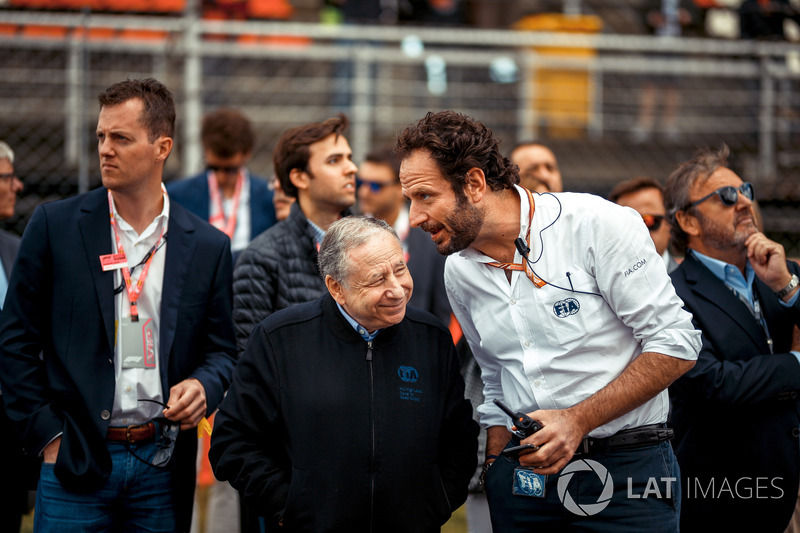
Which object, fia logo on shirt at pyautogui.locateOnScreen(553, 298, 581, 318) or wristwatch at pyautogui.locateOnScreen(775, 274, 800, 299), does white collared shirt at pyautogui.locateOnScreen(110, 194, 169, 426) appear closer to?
fia logo on shirt at pyautogui.locateOnScreen(553, 298, 581, 318)

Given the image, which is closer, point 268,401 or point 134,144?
point 268,401

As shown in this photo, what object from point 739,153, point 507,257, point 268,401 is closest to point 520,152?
point 507,257

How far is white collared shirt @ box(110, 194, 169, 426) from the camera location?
10.4 ft

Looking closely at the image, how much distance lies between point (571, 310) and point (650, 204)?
6.81ft

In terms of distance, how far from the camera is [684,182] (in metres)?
3.80

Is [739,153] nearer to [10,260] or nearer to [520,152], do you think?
[520,152]

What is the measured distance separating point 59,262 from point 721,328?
8.77ft

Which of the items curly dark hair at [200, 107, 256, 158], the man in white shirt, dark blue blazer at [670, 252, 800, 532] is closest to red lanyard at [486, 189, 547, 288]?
the man in white shirt

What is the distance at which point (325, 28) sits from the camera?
285 inches

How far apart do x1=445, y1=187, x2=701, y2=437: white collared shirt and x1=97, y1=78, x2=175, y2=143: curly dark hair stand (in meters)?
1.50

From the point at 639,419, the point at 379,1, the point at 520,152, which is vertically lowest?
the point at 639,419

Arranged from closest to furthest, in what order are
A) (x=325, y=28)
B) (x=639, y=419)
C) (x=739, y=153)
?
(x=639, y=419)
(x=325, y=28)
(x=739, y=153)

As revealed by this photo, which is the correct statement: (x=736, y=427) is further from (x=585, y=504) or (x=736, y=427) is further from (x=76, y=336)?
(x=76, y=336)

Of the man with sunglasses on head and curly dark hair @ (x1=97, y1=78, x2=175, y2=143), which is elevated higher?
curly dark hair @ (x1=97, y1=78, x2=175, y2=143)
